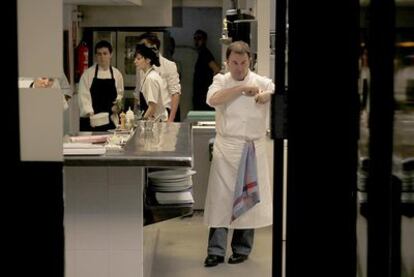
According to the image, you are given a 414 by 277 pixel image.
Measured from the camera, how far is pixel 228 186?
4762 mm

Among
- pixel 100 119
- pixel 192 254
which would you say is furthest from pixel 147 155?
pixel 100 119

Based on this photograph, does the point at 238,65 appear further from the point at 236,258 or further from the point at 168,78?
the point at 168,78

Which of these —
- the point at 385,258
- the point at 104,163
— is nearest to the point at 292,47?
the point at 385,258

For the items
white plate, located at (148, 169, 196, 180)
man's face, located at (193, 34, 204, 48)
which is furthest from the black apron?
man's face, located at (193, 34, 204, 48)

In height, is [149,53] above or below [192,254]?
above

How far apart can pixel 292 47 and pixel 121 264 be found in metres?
2.12

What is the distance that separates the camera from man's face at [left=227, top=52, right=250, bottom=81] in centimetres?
477

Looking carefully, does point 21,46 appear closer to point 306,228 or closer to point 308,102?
point 308,102

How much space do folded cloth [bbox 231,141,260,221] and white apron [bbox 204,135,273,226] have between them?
0.05 metres

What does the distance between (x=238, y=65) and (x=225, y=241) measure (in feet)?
3.92

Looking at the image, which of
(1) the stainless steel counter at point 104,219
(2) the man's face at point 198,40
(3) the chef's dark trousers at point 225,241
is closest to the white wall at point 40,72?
(1) the stainless steel counter at point 104,219

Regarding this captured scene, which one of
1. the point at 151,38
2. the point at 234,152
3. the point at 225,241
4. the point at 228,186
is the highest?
the point at 151,38

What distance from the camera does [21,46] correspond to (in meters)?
1.73

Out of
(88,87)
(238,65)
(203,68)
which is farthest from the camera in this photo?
(203,68)
